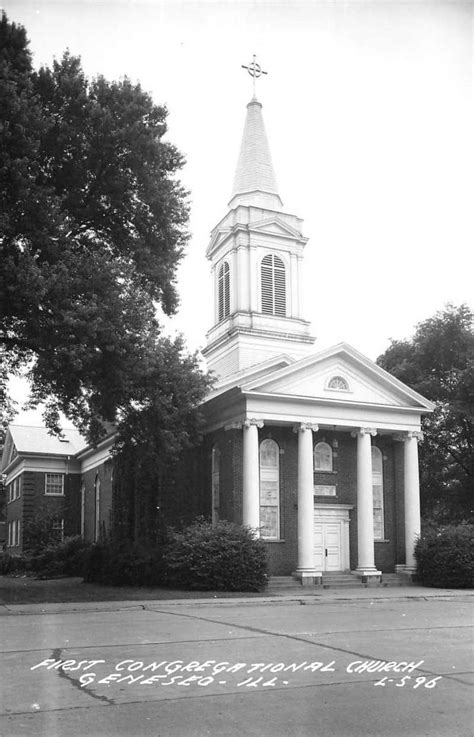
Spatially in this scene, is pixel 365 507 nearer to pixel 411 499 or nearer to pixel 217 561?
pixel 411 499

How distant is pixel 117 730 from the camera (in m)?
6.74

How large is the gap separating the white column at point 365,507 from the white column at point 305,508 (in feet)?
7.05

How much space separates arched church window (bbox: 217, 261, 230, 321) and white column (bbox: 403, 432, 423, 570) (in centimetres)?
1148

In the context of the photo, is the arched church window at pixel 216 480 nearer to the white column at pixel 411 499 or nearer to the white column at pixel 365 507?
the white column at pixel 365 507

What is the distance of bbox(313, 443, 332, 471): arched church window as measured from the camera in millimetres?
32906

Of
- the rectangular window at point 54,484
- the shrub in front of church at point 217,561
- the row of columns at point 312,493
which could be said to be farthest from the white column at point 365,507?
the rectangular window at point 54,484

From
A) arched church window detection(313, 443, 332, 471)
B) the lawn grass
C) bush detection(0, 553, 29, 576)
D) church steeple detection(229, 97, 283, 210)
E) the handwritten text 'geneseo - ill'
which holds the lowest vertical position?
bush detection(0, 553, 29, 576)

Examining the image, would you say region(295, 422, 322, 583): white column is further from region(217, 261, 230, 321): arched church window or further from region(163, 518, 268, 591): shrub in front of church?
region(217, 261, 230, 321): arched church window

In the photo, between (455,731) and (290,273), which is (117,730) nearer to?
(455,731)

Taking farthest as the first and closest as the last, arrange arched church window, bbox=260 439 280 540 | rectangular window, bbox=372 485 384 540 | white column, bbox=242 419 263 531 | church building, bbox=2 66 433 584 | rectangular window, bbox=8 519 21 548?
rectangular window, bbox=8 519 21 548 → rectangular window, bbox=372 485 384 540 → arched church window, bbox=260 439 280 540 → church building, bbox=2 66 433 584 → white column, bbox=242 419 263 531

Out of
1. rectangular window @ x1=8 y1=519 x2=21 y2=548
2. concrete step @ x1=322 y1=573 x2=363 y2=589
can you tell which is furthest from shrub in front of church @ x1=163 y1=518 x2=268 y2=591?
rectangular window @ x1=8 y1=519 x2=21 y2=548

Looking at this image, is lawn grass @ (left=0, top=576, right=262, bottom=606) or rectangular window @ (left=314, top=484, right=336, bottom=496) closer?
lawn grass @ (left=0, top=576, right=262, bottom=606)

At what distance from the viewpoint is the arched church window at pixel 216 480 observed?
107 feet

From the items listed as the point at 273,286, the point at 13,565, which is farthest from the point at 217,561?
the point at 13,565
